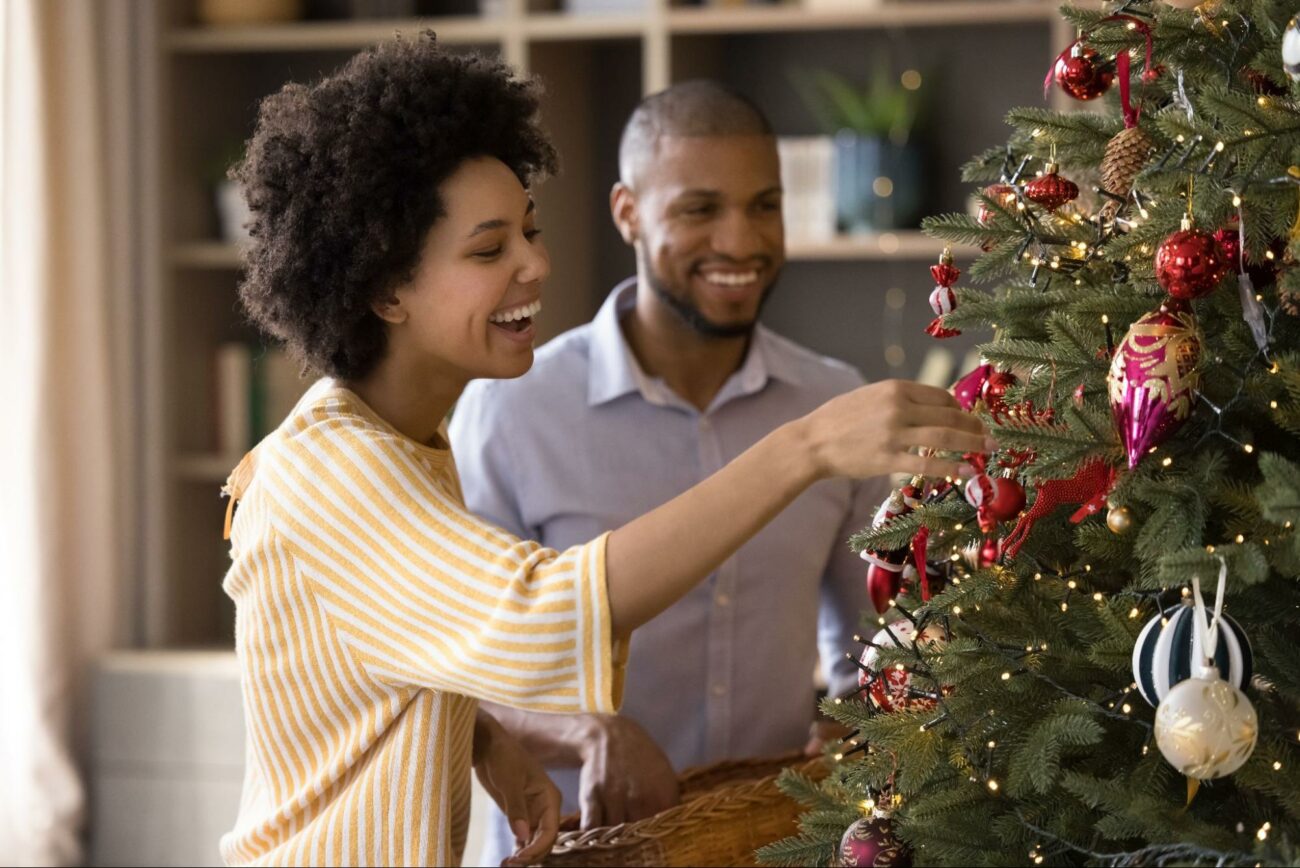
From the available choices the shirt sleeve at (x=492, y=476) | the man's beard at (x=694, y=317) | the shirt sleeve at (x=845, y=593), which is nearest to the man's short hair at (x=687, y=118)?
the man's beard at (x=694, y=317)

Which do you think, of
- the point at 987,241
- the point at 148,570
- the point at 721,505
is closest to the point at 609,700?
the point at 721,505

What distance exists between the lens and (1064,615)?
1.16 meters

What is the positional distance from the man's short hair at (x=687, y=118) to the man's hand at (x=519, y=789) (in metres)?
0.90

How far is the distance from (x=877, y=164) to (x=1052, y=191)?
1978 millimetres

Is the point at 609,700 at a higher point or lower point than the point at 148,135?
lower

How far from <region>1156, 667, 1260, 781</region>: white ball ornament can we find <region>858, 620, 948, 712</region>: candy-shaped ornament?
0.96ft

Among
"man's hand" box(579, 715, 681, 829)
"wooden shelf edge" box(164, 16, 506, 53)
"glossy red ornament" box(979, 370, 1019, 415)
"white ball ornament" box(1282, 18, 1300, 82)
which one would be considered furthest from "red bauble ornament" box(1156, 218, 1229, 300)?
"wooden shelf edge" box(164, 16, 506, 53)

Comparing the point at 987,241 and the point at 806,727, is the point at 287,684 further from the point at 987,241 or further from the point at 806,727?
the point at 806,727

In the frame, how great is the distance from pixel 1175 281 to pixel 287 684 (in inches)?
31.8

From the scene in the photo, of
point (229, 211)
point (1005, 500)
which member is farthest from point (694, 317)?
point (229, 211)

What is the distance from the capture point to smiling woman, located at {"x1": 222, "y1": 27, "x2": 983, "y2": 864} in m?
1.14

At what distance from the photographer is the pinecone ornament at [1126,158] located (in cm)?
116

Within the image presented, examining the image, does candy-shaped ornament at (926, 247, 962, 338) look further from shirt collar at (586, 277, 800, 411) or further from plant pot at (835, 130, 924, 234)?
plant pot at (835, 130, 924, 234)

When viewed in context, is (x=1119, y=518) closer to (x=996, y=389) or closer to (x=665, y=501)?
(x=996, y=389)
